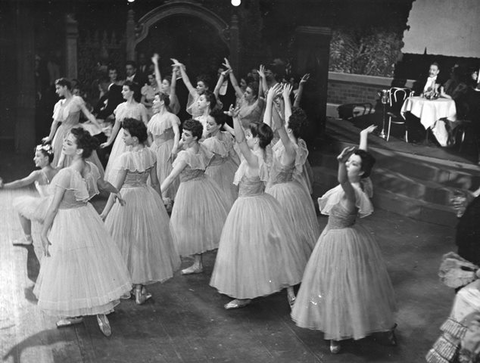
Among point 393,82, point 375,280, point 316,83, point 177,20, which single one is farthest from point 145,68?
point 375,280

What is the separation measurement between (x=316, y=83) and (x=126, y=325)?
547cm

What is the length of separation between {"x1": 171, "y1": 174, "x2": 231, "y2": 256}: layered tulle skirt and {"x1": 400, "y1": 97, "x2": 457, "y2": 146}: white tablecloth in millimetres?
3438

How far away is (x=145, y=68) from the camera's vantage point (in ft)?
34.3

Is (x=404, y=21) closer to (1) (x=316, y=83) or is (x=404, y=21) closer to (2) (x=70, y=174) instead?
(1) (x=316, y=83)

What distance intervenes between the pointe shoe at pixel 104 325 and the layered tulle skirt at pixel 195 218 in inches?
46.2

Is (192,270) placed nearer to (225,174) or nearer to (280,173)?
(280,173)

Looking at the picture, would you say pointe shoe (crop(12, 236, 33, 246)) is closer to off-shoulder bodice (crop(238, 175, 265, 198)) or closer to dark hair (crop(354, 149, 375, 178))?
off-shoulder bodice (crop(238, 175, 265, 198))

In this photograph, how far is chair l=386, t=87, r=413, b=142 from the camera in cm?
859

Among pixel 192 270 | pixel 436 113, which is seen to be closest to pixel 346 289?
pixel 192 270

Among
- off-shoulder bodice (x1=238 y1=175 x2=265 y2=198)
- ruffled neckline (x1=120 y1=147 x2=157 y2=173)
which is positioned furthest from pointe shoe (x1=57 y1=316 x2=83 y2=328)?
off-shoulder bodice (x1=238 y1=175 x2=265 y2=198)

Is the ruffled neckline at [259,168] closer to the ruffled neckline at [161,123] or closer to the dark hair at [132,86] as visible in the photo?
the ruffled neckline at [161,123]

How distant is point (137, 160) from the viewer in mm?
5176

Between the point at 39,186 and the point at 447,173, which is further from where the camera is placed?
the point at 447,173

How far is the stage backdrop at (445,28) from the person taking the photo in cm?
776
